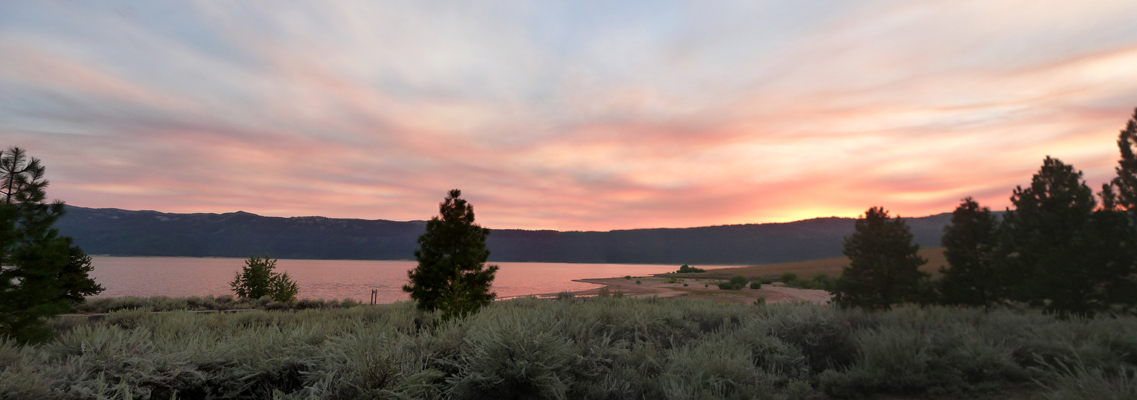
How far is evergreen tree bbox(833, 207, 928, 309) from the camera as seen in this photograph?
53.1 feet

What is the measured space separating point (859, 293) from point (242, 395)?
18540 mm

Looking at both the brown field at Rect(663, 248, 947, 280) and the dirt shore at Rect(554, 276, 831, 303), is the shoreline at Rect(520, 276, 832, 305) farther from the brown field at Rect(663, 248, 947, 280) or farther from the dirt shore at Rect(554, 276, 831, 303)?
the brown field at Rect(663, 248, 947, 280)

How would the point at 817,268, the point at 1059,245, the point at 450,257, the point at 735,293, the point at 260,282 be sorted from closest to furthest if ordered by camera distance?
the point at 1059,245 < the point at 450,257 < the point at 260,282 < the point at 735,293 < the point at 817,268

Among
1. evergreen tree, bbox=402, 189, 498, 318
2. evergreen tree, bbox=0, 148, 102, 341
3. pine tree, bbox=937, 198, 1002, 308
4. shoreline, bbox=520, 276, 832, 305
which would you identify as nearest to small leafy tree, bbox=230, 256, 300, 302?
shoreline, bbox=520, 276, 832, 305

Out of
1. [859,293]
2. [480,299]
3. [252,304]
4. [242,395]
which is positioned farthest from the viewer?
[252,304]

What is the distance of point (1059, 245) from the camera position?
15.4 meters

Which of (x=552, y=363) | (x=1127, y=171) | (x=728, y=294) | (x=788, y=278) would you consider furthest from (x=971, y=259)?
(x=788, y=278)

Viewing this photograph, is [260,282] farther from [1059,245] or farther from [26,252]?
[1059,245]

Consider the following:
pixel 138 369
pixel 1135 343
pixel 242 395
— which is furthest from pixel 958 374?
pixel 138 369


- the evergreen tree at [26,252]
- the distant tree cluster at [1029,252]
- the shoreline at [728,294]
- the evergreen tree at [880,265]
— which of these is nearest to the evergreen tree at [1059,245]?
the distant tree cluster at [1029,252]

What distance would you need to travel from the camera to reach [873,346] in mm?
8586

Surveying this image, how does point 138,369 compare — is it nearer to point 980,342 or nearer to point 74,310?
point 980,342

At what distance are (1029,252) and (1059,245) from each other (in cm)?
77

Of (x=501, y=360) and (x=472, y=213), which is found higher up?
(x=472, y=213)
